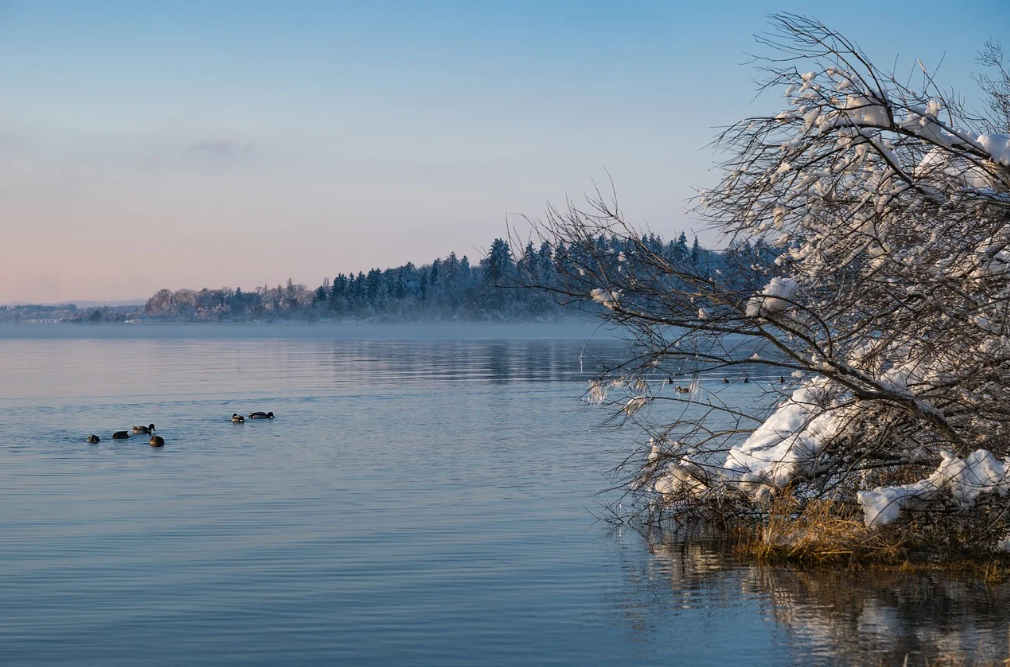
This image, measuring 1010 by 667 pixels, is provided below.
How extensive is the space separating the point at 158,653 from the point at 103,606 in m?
2.03

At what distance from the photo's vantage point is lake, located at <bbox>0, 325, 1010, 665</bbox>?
11.1m

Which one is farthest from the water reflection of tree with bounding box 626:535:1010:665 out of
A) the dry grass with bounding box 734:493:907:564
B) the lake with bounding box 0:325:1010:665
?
the dry grass with bounding box 734:493:907:564

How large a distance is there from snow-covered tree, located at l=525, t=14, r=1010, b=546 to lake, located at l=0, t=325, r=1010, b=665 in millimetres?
1466

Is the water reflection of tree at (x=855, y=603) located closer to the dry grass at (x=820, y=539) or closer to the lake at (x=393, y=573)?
the lake at (x=393, y=573)

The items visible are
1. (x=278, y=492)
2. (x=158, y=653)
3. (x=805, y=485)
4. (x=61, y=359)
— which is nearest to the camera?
(x=158, y=653)

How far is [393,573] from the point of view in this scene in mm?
14234

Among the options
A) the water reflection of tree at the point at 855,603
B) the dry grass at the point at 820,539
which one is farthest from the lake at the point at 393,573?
the dry grass at the point at 820,539

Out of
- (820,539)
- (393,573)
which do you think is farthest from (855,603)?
(393,573)

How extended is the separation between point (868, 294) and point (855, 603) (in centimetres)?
371

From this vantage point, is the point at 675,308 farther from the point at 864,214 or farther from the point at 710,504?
the point at 710,504

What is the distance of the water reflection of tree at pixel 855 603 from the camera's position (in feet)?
35.3

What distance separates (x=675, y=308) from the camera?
41.4ft

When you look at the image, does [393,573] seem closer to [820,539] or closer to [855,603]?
[820,539]

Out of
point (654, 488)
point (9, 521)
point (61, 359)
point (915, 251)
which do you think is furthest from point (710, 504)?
point (61, 359)
